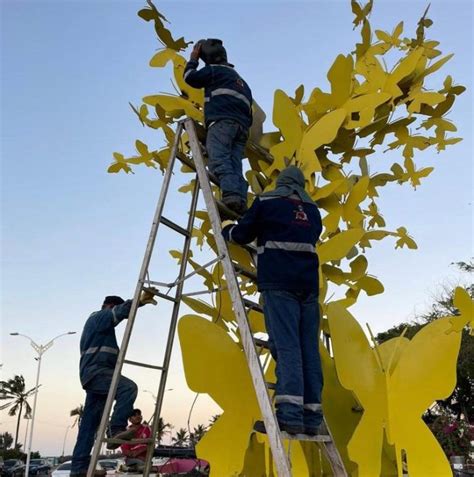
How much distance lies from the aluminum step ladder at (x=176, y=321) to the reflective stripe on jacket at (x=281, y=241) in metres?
0.16

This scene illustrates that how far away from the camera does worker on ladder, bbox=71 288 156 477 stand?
11.2 feet

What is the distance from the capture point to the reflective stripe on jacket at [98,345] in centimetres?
355

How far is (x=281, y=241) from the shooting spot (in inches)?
111

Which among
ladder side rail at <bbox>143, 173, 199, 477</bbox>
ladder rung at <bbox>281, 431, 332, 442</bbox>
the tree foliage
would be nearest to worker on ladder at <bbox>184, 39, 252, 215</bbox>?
ladder side rail at <bbox>143, 173, 199, 477</bbox>

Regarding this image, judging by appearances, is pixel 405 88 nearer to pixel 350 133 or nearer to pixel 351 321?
pixel 350 133

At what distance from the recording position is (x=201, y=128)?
392 centimetres

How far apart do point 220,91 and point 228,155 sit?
1.74ft

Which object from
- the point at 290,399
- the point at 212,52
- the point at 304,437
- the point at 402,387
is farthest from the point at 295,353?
the point at 212,52

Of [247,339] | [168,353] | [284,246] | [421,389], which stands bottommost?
[421,389]

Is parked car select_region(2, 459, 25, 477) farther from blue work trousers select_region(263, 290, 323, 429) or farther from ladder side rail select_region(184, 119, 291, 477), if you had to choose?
blue work trousers select_region(263, 290, 323, 429)

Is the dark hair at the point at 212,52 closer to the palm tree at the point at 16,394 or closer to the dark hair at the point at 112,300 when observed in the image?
the dark hair at the point at 112,300

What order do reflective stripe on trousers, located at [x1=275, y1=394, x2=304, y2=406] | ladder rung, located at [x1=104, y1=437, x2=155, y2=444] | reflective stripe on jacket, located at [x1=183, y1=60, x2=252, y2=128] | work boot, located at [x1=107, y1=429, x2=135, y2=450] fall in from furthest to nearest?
reflective stripe on jacket, located at [x1=183, y1=60, x2=252, y2=128]
work boot, located at [x1=107, y1=429, x2=135, y2=450]
ladder rung, located at [x1=104, y1=437, x2=155, y2=444]
reflective stripe on trousers, located at [x1=275, y1=394, x2=304, y2=406]

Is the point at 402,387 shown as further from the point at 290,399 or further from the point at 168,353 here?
the point at 168,353

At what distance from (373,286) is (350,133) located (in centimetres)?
139
